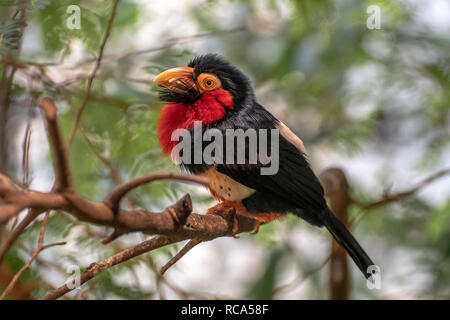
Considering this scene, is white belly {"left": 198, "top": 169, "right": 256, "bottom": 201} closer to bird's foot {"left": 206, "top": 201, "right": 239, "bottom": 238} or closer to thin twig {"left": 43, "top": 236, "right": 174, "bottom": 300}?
bird's foot {"left": 206, "top": 201, "right": 239, "bottom": 238}

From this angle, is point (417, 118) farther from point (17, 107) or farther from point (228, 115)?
point (17, 107)

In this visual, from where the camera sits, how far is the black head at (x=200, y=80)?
1278 millimetres

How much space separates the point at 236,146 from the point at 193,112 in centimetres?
14

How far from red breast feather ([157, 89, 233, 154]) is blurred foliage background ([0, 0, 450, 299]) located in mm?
290

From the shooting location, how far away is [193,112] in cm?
130

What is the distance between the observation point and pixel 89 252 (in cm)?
150

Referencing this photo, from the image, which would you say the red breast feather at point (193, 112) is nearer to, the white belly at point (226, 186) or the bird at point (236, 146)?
the bird at point (236, 146)

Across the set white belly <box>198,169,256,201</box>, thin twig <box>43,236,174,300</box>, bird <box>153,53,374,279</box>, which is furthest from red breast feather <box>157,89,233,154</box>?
thin twig <box>43,236,174,300</box>

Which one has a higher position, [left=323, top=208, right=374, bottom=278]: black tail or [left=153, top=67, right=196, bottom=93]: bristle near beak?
[left=153, top=67, right=196, bottom=93]: bristle near beak

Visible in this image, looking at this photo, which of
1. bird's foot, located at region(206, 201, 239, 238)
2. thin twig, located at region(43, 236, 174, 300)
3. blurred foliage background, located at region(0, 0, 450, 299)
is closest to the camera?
thin twig, located at region(43, 236, 174, 300)

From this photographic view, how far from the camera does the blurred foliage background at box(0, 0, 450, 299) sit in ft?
5.07

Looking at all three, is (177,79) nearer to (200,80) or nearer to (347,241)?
(200,80)

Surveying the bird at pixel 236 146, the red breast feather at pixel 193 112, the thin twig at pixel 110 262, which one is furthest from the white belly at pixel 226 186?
the thin twig at pixel 110 262

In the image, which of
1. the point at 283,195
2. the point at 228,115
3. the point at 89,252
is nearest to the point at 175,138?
the point at 228,115
